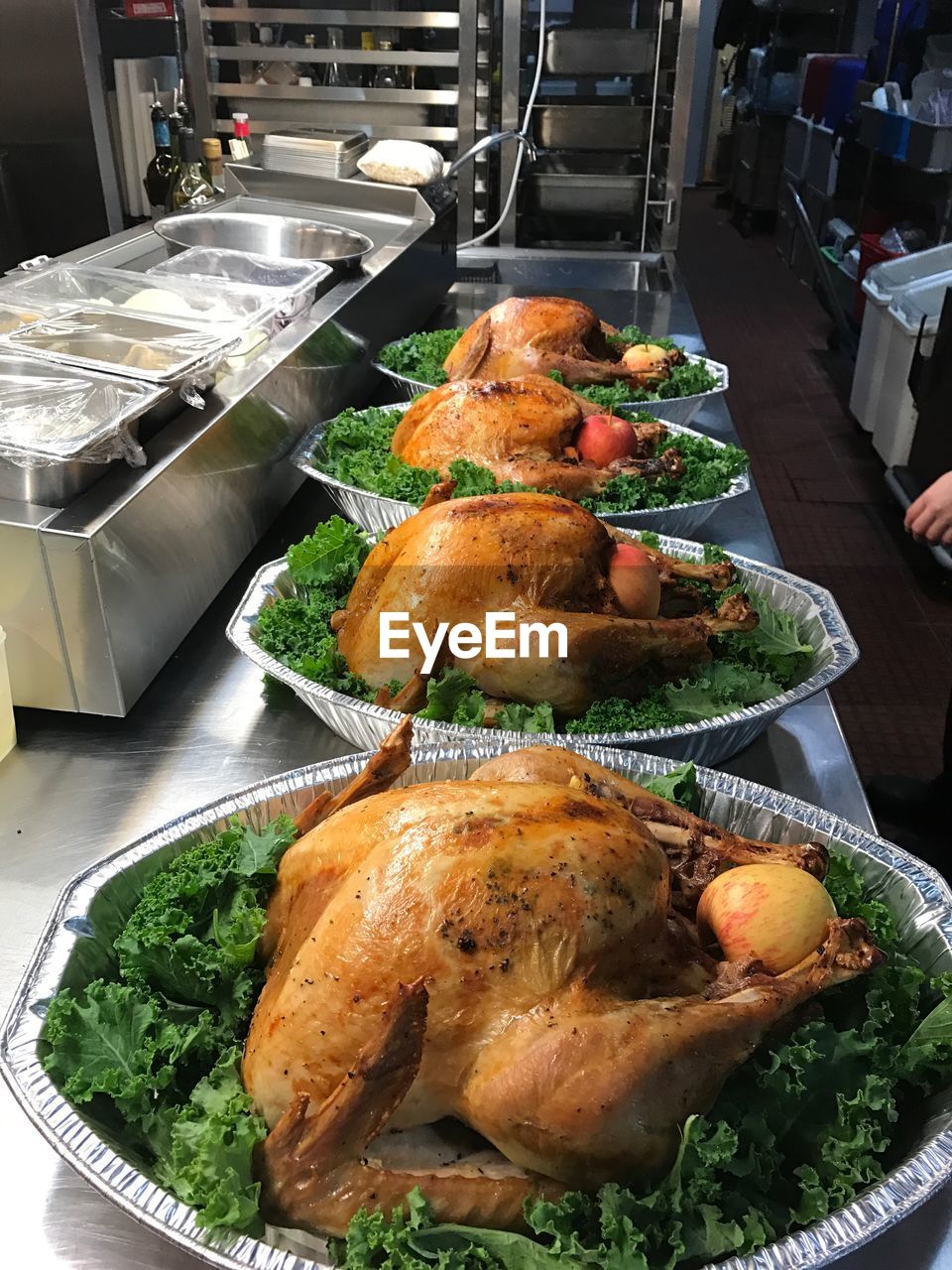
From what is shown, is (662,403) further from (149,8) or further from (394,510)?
(149,8)

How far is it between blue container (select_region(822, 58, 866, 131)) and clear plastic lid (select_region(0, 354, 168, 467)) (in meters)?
9.86

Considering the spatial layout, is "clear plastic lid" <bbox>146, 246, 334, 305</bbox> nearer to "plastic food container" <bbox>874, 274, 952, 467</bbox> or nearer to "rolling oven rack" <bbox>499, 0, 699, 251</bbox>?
"rolling oven rack" <bbox>499, 0, 699, 251</bbox>

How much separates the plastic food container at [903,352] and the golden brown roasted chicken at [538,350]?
10.8 feet

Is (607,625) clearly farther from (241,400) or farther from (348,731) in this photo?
(241,400)

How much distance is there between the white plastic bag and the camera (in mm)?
4449

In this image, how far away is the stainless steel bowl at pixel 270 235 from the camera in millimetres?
3590

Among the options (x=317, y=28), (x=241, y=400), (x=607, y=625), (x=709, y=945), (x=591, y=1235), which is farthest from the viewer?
(x=317, y=28)

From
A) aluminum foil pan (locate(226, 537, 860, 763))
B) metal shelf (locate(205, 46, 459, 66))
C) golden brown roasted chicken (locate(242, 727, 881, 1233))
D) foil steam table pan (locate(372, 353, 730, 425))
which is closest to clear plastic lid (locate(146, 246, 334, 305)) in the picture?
foil steam table pan (locate(372, 353, 730, 425))

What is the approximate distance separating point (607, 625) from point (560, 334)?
5.75 feet

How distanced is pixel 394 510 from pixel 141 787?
34.4 inches

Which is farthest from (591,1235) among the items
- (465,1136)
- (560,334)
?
(560,334)

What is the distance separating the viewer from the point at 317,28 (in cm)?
537

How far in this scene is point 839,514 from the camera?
6.11 m

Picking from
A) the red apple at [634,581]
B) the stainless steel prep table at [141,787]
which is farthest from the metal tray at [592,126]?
the red apple at [634,581]
